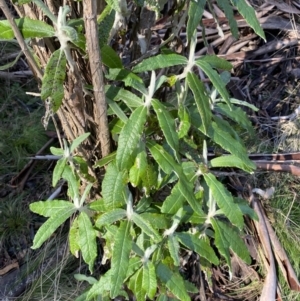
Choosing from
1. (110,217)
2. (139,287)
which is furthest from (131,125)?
(139,287)

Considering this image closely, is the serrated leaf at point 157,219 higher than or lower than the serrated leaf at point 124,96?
lower

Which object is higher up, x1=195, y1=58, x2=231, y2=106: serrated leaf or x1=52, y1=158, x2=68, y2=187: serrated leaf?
x1=195, y1=58, x2=231, y2=106: serrated leaf

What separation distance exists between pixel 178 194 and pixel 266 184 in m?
0.95

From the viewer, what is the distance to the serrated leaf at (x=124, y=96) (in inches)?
49.3

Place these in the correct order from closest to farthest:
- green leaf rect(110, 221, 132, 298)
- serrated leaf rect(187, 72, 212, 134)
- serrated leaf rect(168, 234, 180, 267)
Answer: serrated leaf rect(187, 72, 212, 134)
green leaf rect(110, 221, 132, 298)
serrated leaf rect(168, 234, 180, 267)

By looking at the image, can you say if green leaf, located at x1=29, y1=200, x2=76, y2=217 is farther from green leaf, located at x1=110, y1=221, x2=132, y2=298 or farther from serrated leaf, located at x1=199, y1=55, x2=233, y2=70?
serrated leaf, located at x1=199, y1=55, x2=233, y2=70

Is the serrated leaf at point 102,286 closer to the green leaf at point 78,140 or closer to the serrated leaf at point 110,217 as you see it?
the serrated leaf at point 110,217

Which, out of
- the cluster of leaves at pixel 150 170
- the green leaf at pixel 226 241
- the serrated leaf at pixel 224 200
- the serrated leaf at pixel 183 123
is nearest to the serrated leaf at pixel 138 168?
the cluster of leaves at pixel 150 170

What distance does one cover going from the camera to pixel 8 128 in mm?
2623

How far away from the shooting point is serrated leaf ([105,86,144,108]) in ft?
4.10

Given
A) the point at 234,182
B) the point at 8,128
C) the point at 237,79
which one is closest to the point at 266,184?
the point at 234,182

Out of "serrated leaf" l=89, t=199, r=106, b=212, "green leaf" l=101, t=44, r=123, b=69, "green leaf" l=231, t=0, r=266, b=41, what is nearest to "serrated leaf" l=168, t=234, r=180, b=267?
"serrated leaf" l=89, t=199, r=106, b=212

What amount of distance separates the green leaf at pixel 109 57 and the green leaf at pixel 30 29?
0.14 meters

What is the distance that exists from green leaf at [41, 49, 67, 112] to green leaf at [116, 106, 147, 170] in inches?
7.2
